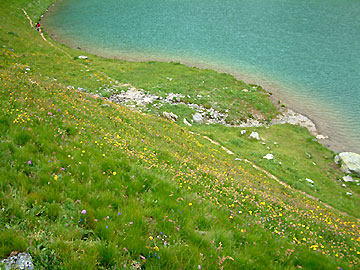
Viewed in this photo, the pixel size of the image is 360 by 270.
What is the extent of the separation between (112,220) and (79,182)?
1737mm

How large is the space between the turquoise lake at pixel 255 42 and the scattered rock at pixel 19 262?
36.1 m

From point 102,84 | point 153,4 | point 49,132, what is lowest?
point 102,84

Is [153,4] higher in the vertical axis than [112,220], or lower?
higher

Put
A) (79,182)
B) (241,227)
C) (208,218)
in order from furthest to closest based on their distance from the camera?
(241,227)
(208,218)
(79,182)

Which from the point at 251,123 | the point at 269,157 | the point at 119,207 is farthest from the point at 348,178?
the point at 119,207

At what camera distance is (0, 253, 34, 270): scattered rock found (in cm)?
404

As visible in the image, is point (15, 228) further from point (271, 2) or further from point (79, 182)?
point (271, 2)

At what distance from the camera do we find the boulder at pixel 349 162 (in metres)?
26.2

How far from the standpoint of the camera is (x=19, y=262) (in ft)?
13.5

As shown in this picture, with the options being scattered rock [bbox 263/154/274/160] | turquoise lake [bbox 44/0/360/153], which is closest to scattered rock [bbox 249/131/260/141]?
scattered rock [bbox 263/154/274/160]

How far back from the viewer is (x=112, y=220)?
5805 mm

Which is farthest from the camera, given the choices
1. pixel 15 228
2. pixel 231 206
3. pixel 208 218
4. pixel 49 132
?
pixel 231 206

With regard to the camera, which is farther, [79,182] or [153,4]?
[153,4]

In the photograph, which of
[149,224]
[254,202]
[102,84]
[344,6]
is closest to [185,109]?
[102,84]
